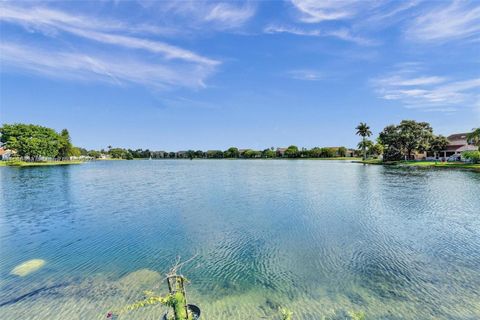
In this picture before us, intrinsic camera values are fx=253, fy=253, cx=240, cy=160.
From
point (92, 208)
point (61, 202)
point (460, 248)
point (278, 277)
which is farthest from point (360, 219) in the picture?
point (61, 202)

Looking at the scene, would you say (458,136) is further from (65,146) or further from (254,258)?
(65,146)

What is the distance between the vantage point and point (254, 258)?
36.9 ft

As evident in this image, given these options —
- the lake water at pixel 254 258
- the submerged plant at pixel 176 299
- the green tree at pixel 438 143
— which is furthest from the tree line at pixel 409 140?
the submerged plant at pixel 176 299

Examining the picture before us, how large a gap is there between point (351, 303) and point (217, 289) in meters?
4.29

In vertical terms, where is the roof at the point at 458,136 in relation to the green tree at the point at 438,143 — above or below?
above

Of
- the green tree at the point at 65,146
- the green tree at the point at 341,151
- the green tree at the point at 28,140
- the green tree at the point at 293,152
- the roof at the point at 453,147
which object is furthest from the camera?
the green tree at the point at 293,152

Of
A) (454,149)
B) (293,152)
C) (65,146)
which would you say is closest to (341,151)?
(293,152)

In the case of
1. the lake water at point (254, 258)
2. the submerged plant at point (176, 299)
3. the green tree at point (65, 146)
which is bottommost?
the lake water at point (254, 258)

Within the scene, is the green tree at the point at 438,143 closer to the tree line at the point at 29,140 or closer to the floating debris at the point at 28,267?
the floating debris at the point at 28,267

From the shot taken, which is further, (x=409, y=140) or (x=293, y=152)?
(x=293, y=152)

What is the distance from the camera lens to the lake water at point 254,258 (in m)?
7.71

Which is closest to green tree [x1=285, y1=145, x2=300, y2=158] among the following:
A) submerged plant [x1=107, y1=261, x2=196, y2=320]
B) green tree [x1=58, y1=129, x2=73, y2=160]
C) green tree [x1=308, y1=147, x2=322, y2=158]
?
green tree [x1=308, y1=147, x2=322, y2=158]

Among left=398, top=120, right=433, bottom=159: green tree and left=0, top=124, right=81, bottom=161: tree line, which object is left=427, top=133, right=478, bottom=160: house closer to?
left=398, top=120, right=433, bottom=159: green tree

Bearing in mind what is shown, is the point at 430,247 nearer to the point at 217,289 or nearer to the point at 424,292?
the point at 424,292
